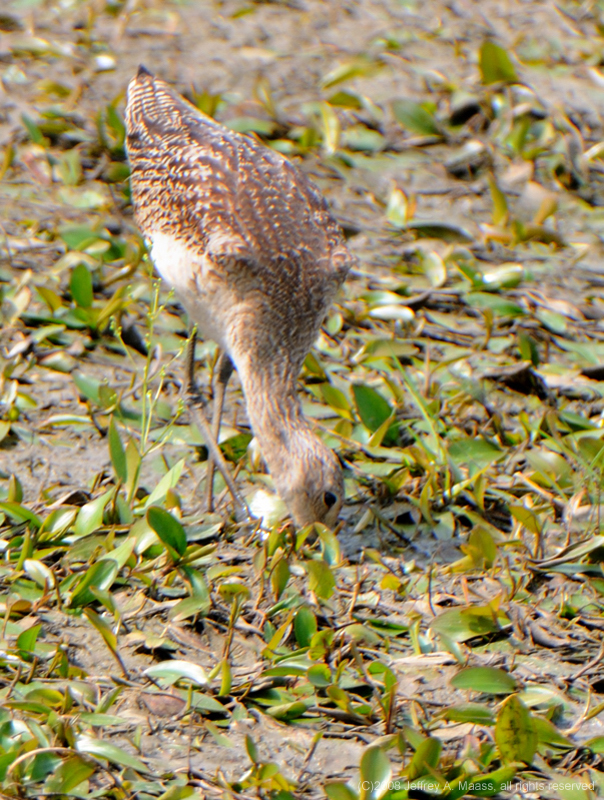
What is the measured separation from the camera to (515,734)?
3.59m

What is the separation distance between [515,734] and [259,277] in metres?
2.54

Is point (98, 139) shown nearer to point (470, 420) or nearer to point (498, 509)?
point (470, 420)

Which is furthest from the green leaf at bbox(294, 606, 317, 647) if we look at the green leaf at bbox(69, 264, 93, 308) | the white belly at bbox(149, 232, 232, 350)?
the green leaf at bbox(69, 264, 93, 308)

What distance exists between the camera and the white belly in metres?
5.24

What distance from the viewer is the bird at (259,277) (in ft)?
16.3

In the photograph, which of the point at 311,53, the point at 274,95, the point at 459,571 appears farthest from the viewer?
the point at 311,53

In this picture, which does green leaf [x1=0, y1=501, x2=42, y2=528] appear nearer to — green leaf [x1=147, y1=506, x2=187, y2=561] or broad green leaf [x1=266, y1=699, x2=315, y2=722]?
green leaf [x1=147, y1=506, x2=187, y2=561]

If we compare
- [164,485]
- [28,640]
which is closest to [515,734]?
[28,640]

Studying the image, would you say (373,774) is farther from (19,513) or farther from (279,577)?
(19,513)

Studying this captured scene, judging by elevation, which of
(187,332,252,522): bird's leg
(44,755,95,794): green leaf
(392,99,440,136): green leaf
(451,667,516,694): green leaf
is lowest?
(187,332,252,522): bird's leg

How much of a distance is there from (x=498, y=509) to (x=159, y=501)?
1686 mm

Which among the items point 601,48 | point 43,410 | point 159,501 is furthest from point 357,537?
point 601,48

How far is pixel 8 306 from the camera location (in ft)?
19.6

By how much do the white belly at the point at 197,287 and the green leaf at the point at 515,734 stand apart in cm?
247
